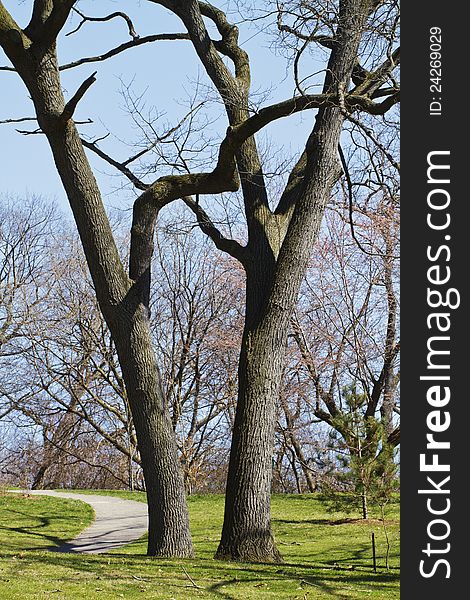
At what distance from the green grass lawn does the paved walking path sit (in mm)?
325

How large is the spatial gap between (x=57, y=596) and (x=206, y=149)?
257 inches

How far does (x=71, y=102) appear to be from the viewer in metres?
8.01

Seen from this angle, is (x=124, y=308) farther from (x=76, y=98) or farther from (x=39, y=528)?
(x=39, y=528)

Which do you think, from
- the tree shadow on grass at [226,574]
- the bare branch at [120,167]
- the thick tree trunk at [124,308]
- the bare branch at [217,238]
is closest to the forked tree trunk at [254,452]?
the tree shadow on grass at [226,574]

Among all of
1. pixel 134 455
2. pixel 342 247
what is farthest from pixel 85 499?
pixel 342 247

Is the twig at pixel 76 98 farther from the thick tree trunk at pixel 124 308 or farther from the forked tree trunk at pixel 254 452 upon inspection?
the forked tree trunk at pixel 254 452

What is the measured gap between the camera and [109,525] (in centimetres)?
1320

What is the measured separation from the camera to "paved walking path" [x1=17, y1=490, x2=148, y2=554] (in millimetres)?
11258

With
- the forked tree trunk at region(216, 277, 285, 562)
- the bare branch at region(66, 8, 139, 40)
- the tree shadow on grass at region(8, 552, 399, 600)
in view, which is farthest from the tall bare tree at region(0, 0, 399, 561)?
the bare branch at region(66, 8, 139, 40)

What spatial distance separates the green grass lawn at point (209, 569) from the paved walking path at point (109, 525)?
0.33 metres

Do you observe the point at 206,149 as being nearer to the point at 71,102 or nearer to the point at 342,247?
the point at 71,102

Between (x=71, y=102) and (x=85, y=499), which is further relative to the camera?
(x=85, y=499)

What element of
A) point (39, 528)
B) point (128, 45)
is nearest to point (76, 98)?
point (128, 45)

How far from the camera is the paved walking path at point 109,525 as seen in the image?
1126 centimetres
